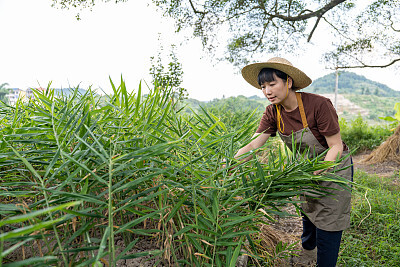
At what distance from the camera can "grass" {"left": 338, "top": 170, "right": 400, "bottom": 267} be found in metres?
1.89

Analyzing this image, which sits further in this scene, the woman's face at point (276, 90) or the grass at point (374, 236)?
the grass at point (374, 236)

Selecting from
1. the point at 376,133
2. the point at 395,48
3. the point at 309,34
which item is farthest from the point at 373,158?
the point at 309,34

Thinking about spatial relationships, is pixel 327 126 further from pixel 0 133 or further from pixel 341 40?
pixel 341 40

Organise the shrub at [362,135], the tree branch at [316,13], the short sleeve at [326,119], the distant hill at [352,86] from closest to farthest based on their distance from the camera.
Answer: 1. the short sleeve at [326,119]
2. the tree branch at [316,13]
3. the shrub at [362,135]
4. the distant hill at [352,86]

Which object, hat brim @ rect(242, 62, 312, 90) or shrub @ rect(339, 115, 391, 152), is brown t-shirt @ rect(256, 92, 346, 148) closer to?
hat brim @ rect(242, 62, 312, 90)

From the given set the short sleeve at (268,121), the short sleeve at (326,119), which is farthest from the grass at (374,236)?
the short sleeve at (268,121)

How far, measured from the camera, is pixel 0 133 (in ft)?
3.02

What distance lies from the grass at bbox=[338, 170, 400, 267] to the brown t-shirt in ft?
1.47

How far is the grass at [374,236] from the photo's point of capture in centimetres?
189

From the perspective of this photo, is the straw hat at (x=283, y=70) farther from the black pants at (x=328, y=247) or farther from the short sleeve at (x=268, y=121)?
the black pants at (x=328, y=247)

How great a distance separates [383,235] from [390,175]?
2584 mm

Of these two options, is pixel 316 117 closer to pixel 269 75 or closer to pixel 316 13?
pixel 269 75

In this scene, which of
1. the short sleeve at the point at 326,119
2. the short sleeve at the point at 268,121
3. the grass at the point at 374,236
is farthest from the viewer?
the grass at the point at 374,236

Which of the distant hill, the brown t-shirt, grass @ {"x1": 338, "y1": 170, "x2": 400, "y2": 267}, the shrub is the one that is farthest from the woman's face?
the distant hill
